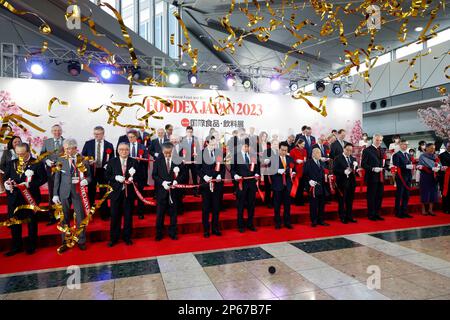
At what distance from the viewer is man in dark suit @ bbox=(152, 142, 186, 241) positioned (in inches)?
184

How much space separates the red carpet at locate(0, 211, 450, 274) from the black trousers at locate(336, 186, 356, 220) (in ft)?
0.68

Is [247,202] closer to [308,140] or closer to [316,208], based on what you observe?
[316,208]

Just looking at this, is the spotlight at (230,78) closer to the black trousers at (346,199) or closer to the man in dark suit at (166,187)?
the black trousers at (346,199)

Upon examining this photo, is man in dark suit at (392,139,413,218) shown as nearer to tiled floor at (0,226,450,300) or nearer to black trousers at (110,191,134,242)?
tiled floor at (0,226,450,300)

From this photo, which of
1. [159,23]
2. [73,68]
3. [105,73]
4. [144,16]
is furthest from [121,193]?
[159,23]

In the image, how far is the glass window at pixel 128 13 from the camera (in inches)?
462

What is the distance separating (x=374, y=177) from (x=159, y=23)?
35.3ft

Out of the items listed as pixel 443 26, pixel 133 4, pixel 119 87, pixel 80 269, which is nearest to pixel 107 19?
pixel 133 4

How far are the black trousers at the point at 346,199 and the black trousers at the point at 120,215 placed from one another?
395 cm

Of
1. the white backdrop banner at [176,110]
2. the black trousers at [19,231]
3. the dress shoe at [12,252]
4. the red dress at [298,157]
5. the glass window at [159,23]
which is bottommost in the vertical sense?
the dress shoe at [12,252]

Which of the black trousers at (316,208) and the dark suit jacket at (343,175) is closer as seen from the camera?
the black trousers at (316,208)

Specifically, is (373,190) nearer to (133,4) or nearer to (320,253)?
(320,253)

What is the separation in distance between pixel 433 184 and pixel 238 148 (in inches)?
173

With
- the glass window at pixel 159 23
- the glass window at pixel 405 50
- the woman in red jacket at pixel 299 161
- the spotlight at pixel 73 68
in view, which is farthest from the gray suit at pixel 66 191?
the glass window at pixel 405 50
